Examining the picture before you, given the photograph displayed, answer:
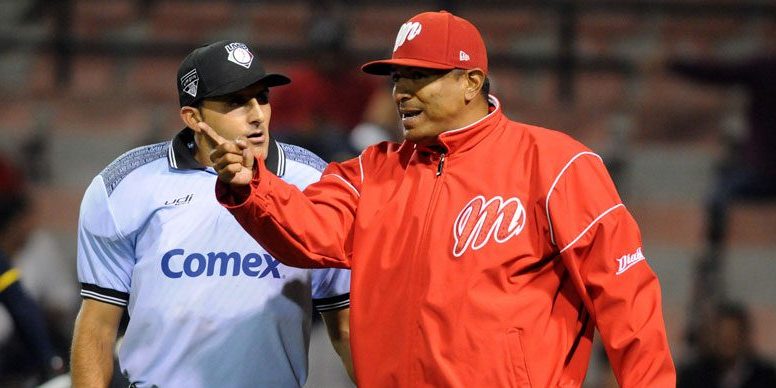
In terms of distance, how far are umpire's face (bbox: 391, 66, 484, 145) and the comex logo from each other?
53 cm

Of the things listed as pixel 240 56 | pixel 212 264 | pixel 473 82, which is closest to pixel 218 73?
pixel 240 56

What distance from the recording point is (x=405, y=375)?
3.12 metres

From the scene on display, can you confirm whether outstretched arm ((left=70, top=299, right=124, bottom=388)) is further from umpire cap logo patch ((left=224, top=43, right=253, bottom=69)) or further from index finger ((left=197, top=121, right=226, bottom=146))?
umpire cap logo patch ((left=224, top=43, right=253, bottom=69))

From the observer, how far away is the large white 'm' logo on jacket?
311cm

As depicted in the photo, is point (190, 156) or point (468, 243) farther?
point (190, 156)

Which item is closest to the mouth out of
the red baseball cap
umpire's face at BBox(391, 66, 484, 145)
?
umpire's face at BBox(391, 66, 484, 145)

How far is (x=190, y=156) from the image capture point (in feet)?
11.6

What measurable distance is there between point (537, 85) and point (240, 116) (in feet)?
16.7

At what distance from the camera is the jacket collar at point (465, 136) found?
10.5 ft

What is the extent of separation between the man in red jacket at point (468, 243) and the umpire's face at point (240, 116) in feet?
0.76

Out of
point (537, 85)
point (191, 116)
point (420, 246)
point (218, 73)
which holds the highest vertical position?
point (218, 73)

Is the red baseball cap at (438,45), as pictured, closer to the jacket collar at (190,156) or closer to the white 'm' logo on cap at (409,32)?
the white 'm' logo on cap at (409,32)

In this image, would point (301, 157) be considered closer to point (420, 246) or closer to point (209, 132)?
→ point (209, 132)

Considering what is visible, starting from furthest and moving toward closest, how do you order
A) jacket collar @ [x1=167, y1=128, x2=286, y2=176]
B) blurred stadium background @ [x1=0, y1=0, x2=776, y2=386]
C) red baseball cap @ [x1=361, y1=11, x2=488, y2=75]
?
1. blurred stadium background @ [x1=0, y1=0, x2=776, y2=386]
2. jacket collar @ [x1=167, y1=128, x2=286, y2=176]
3. red baseball cap @ [x1=361, y1=11, x2=488, y2=75]
